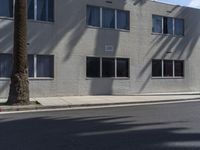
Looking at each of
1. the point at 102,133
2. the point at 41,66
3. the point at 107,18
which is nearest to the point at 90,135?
the point at 102,133

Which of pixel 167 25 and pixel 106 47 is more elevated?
pixel 167 25

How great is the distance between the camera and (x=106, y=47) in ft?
94.0

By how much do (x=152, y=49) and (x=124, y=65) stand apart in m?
2.88

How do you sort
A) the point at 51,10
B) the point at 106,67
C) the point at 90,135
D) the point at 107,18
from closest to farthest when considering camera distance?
1. the point at 90,135
2. the point at 51,10
3. the point at 106,67
4. the point at 107,18

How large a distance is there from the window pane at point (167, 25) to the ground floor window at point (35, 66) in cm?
1029

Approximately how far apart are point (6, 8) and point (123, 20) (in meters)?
8.48

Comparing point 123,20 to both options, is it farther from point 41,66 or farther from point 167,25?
point 41,66

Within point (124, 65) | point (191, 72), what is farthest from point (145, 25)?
point (191, 72)

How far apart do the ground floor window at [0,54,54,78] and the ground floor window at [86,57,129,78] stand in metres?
2.74

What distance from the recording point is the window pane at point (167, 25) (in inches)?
1288

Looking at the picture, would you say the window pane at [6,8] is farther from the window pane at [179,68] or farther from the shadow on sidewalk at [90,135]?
the window pane at [179,68]

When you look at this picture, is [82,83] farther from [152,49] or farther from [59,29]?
[152,49]

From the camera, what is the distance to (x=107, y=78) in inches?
1125

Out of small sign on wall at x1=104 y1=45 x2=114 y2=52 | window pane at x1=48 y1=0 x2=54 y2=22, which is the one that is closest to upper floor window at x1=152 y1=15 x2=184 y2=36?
small sign on wall at x1=104 y1=45 x2=114 y2=52
